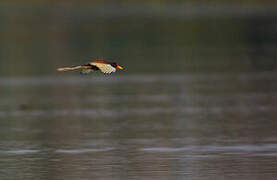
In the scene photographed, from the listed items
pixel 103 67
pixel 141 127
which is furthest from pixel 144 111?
pixel 103 67

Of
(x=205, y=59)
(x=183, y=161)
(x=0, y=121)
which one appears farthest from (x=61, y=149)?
(x=205, y=59)

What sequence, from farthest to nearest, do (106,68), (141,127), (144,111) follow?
(144,111), (141,127), (106,68)

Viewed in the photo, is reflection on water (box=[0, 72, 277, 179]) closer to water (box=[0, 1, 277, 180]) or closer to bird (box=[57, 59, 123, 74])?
water (box=[0, 1, 277, 180])

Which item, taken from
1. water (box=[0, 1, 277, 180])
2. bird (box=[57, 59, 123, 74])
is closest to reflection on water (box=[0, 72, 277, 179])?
water (box=[0, 1, 277, 180])

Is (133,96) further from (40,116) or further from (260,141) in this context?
(260,141)

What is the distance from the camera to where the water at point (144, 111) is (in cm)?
1214

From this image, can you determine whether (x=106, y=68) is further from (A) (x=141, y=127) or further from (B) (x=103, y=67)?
(A) (x=141, y=127)

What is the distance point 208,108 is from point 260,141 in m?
4.30

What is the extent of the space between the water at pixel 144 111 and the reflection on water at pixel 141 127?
0.05 ft

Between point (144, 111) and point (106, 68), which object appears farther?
point (144, 111)

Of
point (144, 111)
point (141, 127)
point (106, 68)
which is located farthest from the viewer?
point (144, 111)

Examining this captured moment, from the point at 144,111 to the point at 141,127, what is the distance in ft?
7.26

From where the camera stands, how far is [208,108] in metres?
18.1

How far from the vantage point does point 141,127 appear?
1577 cm
